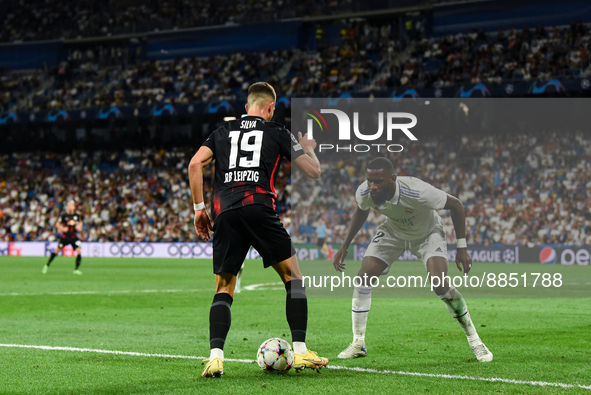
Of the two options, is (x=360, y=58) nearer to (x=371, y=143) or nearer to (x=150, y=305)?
(x=150, y=305)

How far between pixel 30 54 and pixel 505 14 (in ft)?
102

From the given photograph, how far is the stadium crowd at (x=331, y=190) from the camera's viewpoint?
9.24 meters

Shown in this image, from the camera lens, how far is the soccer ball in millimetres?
6324

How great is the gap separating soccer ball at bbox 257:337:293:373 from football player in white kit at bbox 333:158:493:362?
114cm

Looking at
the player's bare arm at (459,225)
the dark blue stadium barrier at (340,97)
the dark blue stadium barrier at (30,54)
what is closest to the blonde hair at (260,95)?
the player's bare arm at (459,225)

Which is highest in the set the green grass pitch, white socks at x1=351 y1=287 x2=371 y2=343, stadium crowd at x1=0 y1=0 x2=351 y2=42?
stadium crowd at x1=0 y1=0 x2=351 y2=42

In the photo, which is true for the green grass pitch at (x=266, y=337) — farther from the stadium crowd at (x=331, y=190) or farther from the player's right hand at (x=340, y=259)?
the stadium crowd at (x=331, y=190)

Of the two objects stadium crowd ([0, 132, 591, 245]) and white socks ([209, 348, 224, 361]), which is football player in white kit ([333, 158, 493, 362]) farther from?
white socks ([209, 348, 224, 361])

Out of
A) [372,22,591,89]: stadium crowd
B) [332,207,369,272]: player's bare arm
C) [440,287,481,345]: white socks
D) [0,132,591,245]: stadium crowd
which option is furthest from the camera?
[372,22,591,89]: stadium crowd

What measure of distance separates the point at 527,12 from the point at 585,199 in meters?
23.0

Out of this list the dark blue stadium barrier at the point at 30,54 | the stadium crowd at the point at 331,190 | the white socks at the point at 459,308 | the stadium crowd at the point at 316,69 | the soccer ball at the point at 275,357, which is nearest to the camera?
the soccer ball at the point at 275,357

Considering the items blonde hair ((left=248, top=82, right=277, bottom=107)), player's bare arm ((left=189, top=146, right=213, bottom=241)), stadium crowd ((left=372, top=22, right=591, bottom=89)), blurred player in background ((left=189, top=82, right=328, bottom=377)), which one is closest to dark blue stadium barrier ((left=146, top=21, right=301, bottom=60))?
stadium crowd ((left=372, top=22, right=591, bottom=89))

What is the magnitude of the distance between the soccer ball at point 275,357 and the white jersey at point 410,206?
1906 millimetres

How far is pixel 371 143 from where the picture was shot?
8.17 m
